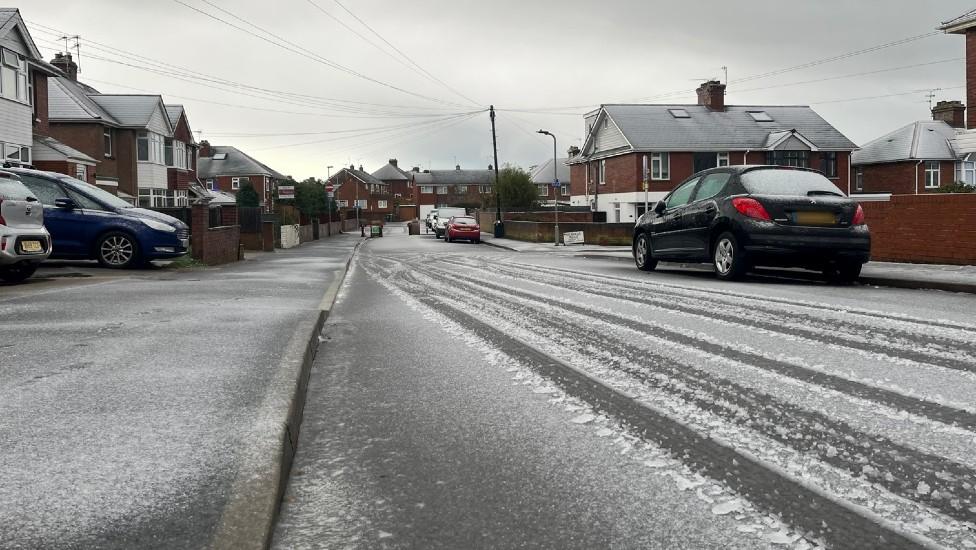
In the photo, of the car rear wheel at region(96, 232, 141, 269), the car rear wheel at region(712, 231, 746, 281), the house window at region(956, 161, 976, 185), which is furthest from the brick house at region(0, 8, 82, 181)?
the house window at region(956, 161, 976, 185)

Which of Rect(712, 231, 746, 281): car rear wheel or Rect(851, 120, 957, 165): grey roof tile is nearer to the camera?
Rect(712, 231, 746, 281): car rear wheel

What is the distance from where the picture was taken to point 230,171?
3487 inches

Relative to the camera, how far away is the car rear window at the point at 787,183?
11.3 meters

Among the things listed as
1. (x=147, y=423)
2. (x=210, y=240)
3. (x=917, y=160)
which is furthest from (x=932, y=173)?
(x=147, y=423)

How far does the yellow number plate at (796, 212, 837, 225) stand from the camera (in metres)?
10.9

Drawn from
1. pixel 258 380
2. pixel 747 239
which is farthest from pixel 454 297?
pixel 258 380

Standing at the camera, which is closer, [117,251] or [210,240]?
[117,251]

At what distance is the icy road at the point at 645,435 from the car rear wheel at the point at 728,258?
12.5 ft

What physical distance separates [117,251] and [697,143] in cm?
4061

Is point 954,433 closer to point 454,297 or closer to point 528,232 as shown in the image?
point 454,297

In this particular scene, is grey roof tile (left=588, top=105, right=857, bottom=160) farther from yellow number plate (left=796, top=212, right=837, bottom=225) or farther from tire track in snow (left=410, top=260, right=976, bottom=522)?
tire track in snow (left=410, top=260, right=976, bottom=522)

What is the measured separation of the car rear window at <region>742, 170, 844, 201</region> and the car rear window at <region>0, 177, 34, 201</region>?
10530 mm

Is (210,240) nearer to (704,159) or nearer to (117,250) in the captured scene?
(117,250)

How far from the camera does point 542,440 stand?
12.3 feet
